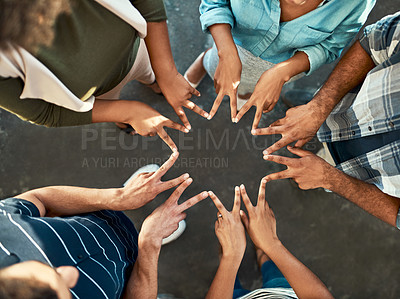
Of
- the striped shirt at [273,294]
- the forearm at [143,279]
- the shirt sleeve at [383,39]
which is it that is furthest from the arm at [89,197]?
the shirt sleeve at [383,39]

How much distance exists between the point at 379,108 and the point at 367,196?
1.43ft

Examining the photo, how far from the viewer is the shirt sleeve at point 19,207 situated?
0.97 meters

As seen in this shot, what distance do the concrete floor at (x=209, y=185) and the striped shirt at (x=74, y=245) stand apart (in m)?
0.70

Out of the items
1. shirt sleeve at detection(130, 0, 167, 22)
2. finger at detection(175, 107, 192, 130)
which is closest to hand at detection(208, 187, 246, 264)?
finger at detection(175, 107, 192, 130)

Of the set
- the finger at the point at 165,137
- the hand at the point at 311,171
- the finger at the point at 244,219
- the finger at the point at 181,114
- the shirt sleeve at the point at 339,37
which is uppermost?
the shirt sleeve at the point at 339,37

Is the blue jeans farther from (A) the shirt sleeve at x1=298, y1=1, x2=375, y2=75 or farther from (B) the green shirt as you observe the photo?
(B) the green shirt

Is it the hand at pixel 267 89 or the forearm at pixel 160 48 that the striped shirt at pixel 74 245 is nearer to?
the forearm at pixel 160 48

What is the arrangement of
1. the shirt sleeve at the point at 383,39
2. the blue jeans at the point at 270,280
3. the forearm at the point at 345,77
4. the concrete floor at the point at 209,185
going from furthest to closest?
the concrete floor at the point at 209,185 < the blue jeans at the point at 270,280 < the forearm at the point at 345,77 < the shirt sleeve at the point at 383,39

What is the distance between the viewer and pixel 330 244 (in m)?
1.86

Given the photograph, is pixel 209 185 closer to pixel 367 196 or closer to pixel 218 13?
pixel 367 196

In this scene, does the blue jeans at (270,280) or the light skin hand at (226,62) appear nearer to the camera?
the light skin hand at (226,62)

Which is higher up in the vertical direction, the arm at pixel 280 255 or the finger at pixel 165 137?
the finger at pixel 165 137

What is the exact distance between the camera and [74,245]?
990mm

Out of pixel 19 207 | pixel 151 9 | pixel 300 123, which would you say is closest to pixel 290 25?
pixel 300 123
